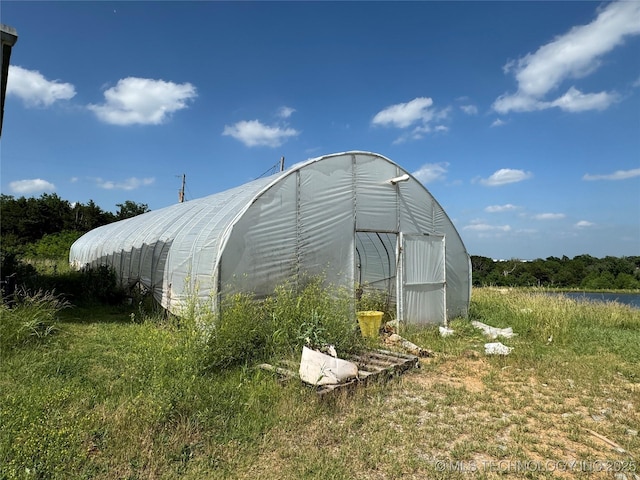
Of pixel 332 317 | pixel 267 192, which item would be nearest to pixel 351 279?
pixel 332 317

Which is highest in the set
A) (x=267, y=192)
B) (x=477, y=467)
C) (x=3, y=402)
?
(x=267, y=192)

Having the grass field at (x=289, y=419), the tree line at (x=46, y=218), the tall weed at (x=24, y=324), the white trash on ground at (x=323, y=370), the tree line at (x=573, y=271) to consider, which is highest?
the tree line at (x=46, y=218)

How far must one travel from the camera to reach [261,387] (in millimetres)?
4625

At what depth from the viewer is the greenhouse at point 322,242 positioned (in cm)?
701

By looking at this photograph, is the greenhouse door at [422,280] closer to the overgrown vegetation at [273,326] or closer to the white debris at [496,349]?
the white debris at [496,349]

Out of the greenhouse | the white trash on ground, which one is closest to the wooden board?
the white trash on ground

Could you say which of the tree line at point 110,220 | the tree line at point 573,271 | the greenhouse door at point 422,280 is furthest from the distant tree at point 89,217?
the greenhouse door at point 422,280

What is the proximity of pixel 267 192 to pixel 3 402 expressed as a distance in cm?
462

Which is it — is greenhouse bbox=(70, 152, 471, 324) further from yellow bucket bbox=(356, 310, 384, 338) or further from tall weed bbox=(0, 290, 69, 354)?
tall weed bbox=(0, 290, 69, 354)

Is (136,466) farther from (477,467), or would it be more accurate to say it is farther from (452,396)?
(452,396)

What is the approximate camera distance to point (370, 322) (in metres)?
7.88

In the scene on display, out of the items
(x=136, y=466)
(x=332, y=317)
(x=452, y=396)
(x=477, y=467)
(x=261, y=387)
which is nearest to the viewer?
(x=136, y=466)

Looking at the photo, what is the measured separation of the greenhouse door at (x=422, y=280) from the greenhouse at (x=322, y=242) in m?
0.02

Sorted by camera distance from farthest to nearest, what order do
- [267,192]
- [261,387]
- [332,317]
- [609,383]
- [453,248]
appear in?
1. [453,248]
2. [267,192]
3. [332,317]
4. [609,383]
5. [261,387]
